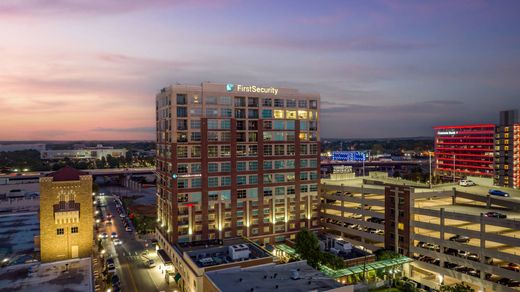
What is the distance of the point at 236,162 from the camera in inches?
3962

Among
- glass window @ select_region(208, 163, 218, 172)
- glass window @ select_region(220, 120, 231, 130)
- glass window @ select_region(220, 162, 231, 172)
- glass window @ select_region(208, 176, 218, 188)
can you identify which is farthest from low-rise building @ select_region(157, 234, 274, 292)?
glass window @ select_region(220, 120, 231, 130)

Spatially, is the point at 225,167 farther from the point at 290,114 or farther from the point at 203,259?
the point at 203,259

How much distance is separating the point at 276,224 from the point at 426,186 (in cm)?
4245

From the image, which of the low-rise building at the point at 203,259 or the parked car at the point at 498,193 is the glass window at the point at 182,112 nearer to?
the low-rise building at the point at 203,259

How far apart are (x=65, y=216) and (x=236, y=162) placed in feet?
142

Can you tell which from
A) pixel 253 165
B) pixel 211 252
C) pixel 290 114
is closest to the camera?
pixel 211 252

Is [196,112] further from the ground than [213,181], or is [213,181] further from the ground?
[196,112]

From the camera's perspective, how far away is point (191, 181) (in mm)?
95375

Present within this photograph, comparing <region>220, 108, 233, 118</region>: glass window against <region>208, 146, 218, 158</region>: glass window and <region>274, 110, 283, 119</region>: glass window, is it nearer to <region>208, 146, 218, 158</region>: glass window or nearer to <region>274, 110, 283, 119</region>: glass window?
<region>208, 146, 218, 158</region>: glass window

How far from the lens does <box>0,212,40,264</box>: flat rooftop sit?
256 ft

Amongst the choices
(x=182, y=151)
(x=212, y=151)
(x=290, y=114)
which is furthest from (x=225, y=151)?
(x=290, y=114)

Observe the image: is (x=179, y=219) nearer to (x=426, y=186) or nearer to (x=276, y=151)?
(x=276, y=151)

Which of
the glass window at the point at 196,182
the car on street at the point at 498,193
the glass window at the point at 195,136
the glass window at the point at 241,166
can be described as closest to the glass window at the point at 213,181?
the glass window at the point at 196,182

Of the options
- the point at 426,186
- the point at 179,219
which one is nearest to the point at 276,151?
the point at 179,219
